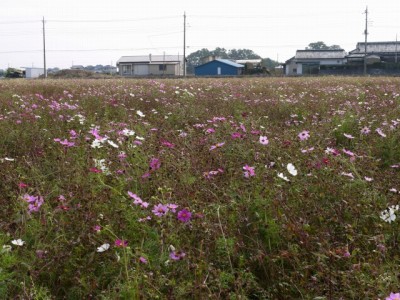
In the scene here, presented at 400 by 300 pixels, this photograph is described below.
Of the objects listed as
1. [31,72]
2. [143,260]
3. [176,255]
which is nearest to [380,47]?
[31,72]

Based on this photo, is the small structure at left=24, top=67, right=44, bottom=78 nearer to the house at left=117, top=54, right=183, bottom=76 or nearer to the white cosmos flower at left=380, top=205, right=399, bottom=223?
the house at left=117, top=54, right=183, bottom=76

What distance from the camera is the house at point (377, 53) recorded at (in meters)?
44.9

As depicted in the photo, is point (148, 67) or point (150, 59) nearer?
point (148, 67)

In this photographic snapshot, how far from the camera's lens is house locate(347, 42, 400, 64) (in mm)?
44862

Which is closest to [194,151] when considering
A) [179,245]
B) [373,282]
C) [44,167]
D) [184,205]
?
[184,205]

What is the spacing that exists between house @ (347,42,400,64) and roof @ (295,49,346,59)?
1.59m

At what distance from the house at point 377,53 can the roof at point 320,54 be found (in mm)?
1587

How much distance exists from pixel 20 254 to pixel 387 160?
2752mm

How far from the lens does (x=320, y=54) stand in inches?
2051

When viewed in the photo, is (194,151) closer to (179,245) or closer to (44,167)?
(44,167)

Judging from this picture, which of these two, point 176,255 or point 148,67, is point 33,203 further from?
point 148,67

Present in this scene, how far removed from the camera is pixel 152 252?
6.15 ft

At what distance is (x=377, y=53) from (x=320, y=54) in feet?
21.9

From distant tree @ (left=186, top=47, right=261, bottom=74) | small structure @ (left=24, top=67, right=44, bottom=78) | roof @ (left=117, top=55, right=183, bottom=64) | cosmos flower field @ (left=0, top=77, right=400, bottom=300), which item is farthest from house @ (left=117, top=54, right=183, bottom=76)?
cosmos flower field @ (left=0, top=77, right=400, bottom=300)
